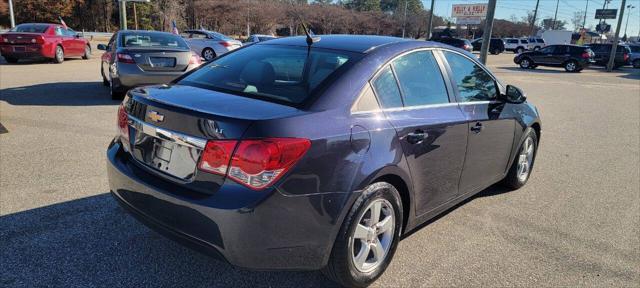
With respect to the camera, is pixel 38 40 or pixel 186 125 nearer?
pixel 186 125

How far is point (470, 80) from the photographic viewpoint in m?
3.97

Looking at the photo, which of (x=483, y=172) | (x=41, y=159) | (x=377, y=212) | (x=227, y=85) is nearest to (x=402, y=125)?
(x=377, y=212)

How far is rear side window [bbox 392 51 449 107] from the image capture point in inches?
127

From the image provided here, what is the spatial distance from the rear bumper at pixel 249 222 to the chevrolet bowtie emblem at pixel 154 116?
339 mm

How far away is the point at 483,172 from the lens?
407 cm

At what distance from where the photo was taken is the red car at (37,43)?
1548cm

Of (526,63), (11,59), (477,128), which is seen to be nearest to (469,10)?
(526,63)

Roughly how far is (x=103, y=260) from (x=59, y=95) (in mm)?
7774

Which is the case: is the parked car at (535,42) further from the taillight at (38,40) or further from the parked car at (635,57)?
the taillight at (38,40)

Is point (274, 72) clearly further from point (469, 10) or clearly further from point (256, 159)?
point (469, 10)

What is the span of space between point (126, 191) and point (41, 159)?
3.00 metres

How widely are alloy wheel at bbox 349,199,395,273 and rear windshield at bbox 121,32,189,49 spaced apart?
748 centimetres

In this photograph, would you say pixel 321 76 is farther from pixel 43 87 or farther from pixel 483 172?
pixel 43 87

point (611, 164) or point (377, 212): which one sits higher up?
point (377, 212)
